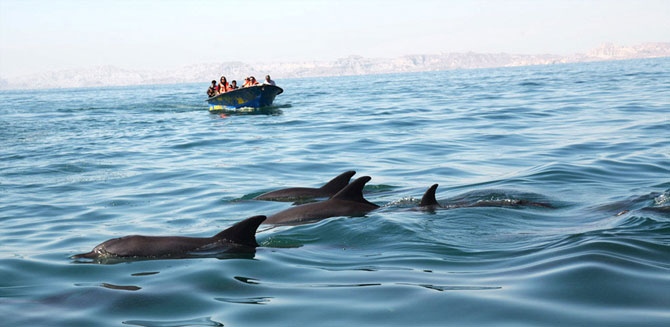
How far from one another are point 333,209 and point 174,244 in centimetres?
241

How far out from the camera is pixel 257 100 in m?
36.2

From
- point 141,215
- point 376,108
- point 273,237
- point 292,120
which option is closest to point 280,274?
point 273,237

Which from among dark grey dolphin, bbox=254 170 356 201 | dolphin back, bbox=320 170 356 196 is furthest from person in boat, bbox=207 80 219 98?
dolphin back, bbox=320 170 356 196

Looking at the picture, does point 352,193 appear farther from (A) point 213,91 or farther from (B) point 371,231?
(A) point 213,91

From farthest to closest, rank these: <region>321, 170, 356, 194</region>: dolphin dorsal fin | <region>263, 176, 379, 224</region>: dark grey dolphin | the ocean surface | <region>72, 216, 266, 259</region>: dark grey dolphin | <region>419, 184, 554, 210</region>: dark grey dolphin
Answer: <region>321, 170, 356, 194</region>: dolphin dorsal fin, <region>419, 184, 554, 210</region>: dark grey dolphin, <region>263, 176, 379, 224</region>: dark grey dolphin, <region>72, 216, 266, 259</region>: dark grey dolphin, the ocean surface

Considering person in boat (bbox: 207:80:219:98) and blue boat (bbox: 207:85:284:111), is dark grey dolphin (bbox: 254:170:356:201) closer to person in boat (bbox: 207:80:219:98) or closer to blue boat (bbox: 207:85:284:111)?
blue boat (bbox: 207:85:284:111)

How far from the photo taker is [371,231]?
8.21 metres

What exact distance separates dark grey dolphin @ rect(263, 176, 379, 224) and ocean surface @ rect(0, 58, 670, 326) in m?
0.28

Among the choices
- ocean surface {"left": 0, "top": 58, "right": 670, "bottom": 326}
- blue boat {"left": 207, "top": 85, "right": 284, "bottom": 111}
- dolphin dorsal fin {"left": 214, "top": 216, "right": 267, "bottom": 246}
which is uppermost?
blue boat {"left": 207, "top": 85, "right": 284, "bottom": 111}

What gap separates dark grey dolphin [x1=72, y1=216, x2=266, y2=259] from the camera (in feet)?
24.3

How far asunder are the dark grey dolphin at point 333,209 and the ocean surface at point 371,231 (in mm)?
278

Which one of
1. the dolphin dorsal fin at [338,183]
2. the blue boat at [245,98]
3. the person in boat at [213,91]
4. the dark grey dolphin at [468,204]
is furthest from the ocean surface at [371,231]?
the person in boat at [213,91]

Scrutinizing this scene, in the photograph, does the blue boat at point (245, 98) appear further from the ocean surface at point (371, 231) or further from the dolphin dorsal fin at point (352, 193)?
the dolphin dorsal fin at point (352, 193)

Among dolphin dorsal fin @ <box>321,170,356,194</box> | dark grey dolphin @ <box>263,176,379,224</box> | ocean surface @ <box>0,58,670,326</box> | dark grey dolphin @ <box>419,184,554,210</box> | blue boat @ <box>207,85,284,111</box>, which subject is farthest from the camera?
blue boat @ <box>207,85,284,111</box>
